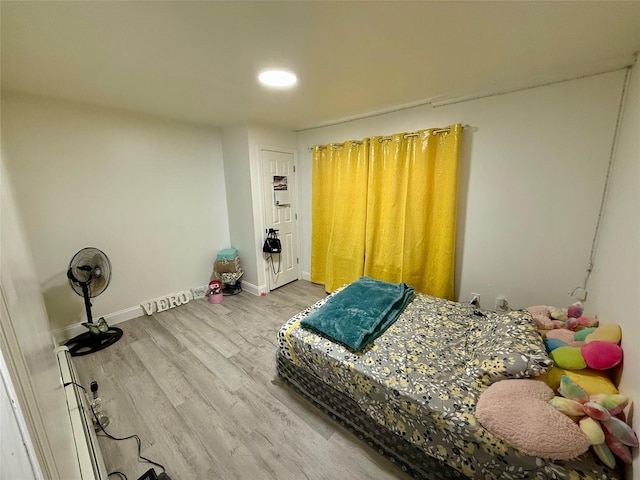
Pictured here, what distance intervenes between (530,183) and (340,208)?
1.92m

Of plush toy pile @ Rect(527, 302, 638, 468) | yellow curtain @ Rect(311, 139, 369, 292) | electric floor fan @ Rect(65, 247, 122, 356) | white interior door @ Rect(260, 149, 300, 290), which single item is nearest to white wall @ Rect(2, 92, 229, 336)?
electric floor fan @ Rect(65, 247, 122, 356)

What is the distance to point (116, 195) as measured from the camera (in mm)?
2600

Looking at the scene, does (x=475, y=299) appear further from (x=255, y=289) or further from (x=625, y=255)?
(x=255, y=289)

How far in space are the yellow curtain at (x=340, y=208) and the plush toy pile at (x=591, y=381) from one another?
6.33 ft

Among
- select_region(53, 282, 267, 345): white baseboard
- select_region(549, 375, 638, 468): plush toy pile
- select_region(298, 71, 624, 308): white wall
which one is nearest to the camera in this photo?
select_region(549, 375, 638, 468): plush toy pile

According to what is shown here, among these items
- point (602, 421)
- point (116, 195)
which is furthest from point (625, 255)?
point (116, 195)

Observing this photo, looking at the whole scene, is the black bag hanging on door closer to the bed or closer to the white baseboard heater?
the bed

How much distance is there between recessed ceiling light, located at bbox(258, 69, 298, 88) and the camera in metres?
1.75

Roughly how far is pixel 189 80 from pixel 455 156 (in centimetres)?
239

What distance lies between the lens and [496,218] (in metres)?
2.30

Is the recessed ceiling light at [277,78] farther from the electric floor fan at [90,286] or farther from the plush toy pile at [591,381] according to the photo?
the plush toy pile at [591,381]

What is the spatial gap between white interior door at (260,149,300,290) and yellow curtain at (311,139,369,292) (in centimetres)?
38

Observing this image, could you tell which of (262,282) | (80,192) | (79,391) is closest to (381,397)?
(79,391)

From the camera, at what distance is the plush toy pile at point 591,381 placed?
0.92m
